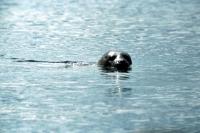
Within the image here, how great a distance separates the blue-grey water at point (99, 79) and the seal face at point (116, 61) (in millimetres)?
406

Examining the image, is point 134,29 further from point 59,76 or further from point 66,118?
point 66,118

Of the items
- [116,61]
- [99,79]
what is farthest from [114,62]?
[99,79]

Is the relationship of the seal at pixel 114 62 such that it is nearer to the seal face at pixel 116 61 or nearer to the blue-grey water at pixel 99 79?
the seal face at pixel 116 61

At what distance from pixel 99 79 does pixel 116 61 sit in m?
2.88

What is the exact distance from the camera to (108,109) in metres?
24.4

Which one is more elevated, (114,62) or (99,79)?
(114,62)

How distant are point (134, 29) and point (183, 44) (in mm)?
8691

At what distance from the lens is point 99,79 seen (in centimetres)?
2966

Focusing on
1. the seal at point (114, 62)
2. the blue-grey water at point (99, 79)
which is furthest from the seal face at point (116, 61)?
the blue-grey water at point (99, 79)

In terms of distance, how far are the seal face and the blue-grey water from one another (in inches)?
16.0

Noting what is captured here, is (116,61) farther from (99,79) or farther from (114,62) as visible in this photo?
(99,79)

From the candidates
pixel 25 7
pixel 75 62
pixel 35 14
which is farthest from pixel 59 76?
pixel 25 7

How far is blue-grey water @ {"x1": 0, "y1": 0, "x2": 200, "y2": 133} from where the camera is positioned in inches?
906

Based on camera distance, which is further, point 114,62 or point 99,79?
point 114,62
